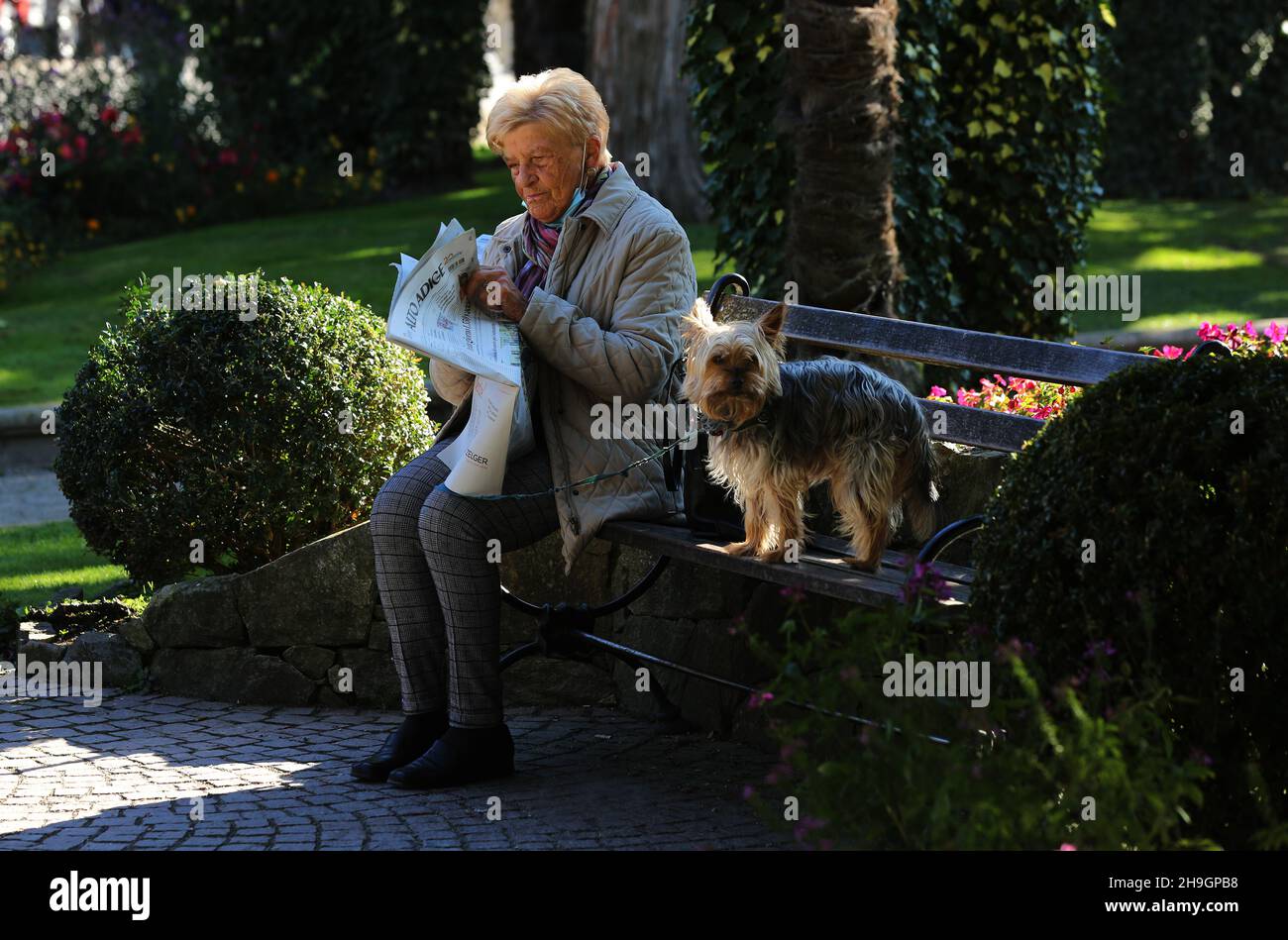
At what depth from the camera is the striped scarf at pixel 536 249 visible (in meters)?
5.38

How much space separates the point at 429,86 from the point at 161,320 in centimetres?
1254

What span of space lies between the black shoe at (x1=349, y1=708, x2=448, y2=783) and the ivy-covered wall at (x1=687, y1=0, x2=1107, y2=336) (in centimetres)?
441

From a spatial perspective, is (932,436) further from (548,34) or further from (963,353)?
(548,34)

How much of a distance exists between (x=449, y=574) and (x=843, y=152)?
3141mm

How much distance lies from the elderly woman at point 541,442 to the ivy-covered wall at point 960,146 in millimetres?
3820

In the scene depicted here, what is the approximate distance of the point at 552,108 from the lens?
5.07 meters

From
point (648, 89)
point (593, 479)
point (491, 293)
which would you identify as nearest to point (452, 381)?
point (491, 293)

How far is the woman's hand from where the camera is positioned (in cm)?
496

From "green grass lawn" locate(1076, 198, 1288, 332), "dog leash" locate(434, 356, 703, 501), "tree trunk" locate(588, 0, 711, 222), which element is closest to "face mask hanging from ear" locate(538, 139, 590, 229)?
"dog leash" locate(434, 356, 703, 501)

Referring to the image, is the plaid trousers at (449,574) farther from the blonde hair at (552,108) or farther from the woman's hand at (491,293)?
the blonde hair at (552,108)

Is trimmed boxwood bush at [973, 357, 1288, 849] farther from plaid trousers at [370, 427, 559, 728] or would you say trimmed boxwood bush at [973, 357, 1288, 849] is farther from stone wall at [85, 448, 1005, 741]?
stone wall at [85, 448, 1005, 741]

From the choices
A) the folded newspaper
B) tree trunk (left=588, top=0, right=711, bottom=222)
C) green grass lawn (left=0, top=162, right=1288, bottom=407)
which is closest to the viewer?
the folded newspaper

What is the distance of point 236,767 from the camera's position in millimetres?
5379

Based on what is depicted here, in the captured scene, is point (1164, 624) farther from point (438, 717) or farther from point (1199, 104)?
point (1199, 104)
